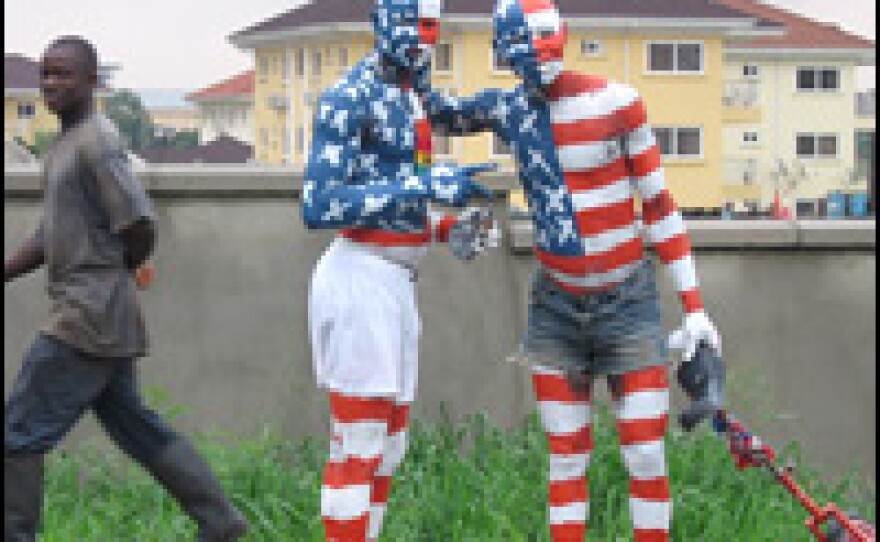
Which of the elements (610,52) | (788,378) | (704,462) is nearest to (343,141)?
(704,462)

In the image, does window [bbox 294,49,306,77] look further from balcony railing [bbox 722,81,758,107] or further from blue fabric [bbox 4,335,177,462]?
blue fabric [bbox 4,335,177,462]

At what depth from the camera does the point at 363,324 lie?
263 inches

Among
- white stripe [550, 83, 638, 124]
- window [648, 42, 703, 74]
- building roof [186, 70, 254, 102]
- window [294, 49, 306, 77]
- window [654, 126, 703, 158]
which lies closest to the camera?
white stripe [550, 83, 638, 124]

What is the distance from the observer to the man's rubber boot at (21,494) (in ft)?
23.2

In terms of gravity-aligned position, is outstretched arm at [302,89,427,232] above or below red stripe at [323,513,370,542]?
above

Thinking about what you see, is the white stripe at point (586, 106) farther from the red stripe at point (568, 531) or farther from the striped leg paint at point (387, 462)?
the red stripe at point (568, 531)

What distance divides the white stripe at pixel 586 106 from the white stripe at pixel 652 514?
1285 mm

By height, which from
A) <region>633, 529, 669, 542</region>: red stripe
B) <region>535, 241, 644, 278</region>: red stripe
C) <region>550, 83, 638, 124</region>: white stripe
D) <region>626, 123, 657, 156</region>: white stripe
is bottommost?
<region>633, 529, 669, 542</region>: red stripe

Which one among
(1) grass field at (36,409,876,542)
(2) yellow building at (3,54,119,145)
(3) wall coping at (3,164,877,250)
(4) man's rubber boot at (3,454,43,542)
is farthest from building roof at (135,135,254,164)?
(4) man's rubber boot at (3,454,43,542)

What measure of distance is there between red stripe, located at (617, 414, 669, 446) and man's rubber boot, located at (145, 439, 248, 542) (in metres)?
1.47

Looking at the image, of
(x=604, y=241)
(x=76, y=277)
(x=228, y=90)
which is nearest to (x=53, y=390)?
(x=76, y=277)

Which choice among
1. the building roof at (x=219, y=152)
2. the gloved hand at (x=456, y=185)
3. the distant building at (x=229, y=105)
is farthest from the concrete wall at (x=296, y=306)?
the distant building at (x=229, y=105)

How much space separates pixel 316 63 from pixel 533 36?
7421 centimetres

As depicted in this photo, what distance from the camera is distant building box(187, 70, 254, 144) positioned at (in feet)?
436
